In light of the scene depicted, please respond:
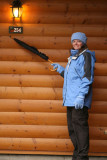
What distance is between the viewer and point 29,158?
15.4 feet

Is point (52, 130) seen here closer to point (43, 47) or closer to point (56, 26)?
point (43, 47)

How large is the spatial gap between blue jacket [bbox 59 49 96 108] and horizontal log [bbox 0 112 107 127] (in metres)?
0.67

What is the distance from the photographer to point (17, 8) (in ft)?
14.7

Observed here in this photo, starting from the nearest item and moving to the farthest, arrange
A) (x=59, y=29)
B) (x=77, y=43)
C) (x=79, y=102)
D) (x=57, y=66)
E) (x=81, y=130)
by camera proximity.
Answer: (x=79, y=102)
(x=81, y=130)
(x=77, y=43)
(x=57, y=66)
(x=59, y=29)

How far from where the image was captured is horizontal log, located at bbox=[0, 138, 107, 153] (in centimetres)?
463

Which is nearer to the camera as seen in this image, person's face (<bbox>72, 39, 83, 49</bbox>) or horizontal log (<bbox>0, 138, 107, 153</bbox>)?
person's face (<bbox>72, 39, 83, 49</bbox>)

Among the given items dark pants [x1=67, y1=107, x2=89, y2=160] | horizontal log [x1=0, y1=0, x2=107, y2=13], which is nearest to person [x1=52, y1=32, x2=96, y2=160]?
dark pants [x1=67, y1=107, x2=89, y2=160]

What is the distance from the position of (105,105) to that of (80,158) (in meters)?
1.06

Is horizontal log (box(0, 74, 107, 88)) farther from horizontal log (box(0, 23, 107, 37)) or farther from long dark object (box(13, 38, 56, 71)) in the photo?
horizontal log (box(0, 23, 107, 37))

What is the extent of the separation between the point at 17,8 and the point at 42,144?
2300 millimetres

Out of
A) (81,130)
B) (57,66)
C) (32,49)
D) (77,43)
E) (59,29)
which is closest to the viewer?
(81,130)

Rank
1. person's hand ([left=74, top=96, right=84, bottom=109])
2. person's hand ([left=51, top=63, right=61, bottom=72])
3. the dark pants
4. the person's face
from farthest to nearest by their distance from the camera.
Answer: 1. person's hand ([left=51, top=63, right=61, bottom=72])
2. the person's face
3. the dark pants
4. person's hand ([left=74, top=96, right=84, bottom=109])

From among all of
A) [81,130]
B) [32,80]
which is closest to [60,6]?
[32,80]

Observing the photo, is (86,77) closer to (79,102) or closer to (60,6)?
(79,102)
